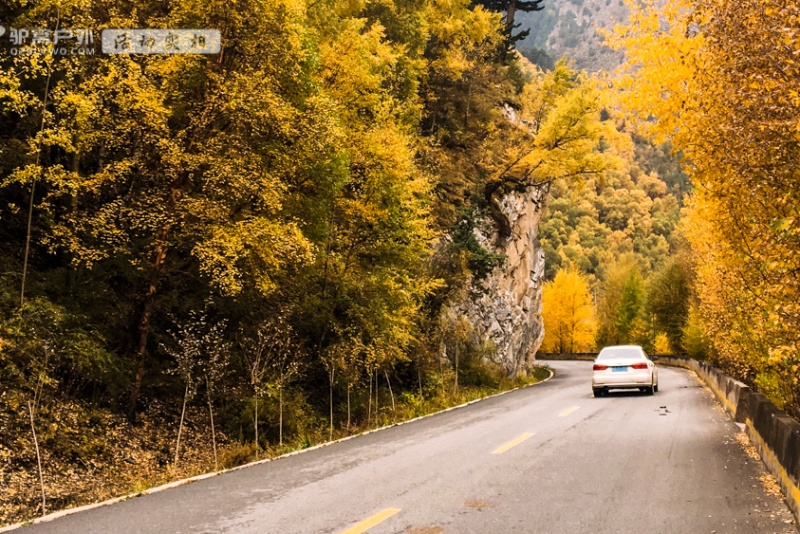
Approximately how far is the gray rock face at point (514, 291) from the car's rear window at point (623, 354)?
8.46m

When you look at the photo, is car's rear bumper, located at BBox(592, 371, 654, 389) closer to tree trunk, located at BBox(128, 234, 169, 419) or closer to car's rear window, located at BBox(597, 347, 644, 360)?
car's rear window, located at BBox(597, 347, 644, 360)

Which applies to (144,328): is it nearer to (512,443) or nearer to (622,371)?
(512,443)

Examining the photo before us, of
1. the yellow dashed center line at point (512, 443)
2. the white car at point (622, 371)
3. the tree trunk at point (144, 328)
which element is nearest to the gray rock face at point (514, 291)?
the white car at point (622, 371)

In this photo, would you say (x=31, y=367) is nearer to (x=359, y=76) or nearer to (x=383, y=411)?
(x=383, y=411)

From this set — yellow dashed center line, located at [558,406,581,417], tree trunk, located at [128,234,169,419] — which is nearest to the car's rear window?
yellow dashed center line, located at [558,406,581,417]

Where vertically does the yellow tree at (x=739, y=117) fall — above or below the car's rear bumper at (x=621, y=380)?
above

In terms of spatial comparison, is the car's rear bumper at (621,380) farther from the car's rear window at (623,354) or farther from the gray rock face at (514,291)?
the gray rock face at (514,291)

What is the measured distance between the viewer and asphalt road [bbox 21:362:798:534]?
6258 mm

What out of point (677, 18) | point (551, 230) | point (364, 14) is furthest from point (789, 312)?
point (551, 230)

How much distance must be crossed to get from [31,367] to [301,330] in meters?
7.82

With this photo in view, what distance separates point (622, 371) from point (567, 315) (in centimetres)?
5634

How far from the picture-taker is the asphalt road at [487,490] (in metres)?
6.26

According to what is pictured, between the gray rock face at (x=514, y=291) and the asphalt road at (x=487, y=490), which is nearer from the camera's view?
the asphalt road at (x=487, y=490)

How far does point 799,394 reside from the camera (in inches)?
427
